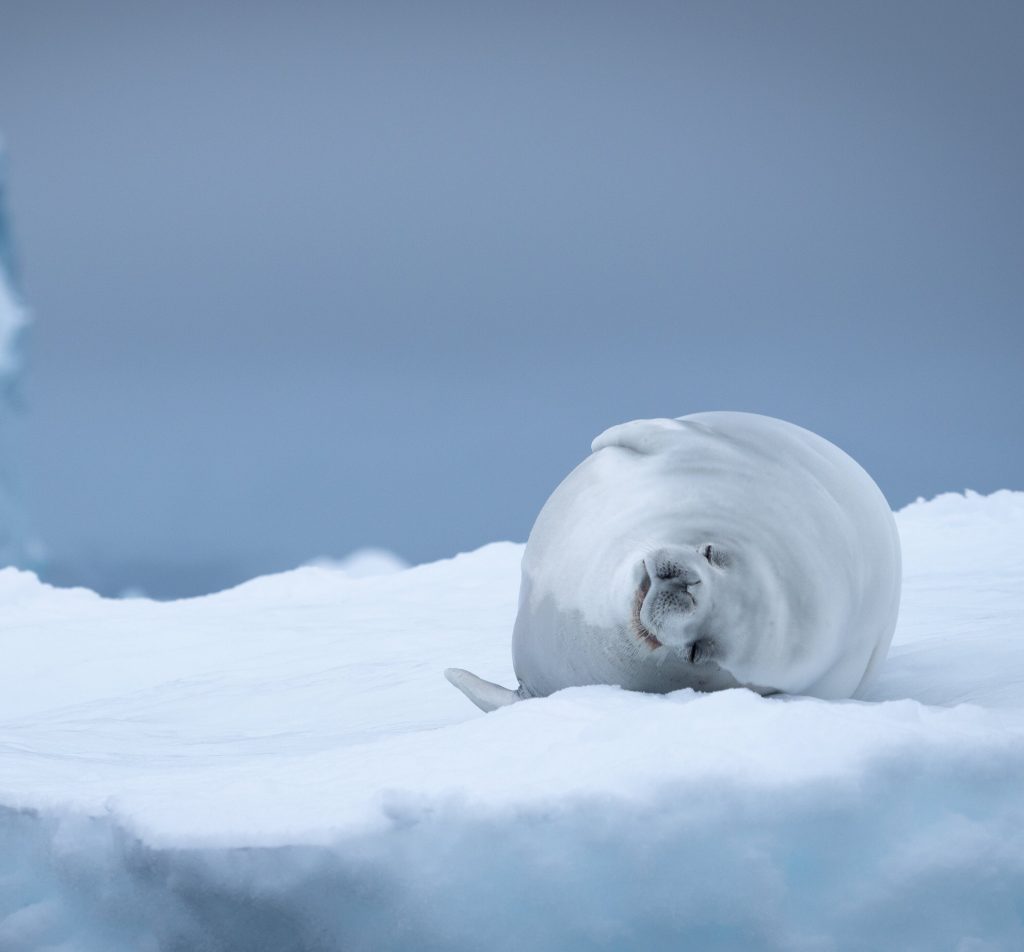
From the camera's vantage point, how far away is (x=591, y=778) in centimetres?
196

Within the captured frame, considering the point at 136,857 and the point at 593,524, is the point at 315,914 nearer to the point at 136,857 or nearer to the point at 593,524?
the point at 136,857

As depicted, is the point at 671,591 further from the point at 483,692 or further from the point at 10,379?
the point at 10,379

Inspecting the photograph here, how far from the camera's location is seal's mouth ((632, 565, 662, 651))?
8.00 ft

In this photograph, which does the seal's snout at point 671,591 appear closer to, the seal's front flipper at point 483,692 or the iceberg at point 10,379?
the seal's front flipper at point 483,692

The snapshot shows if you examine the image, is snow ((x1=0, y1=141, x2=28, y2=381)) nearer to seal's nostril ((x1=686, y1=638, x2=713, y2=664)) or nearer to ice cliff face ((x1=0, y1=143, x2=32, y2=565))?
ice cliff face ((x1=0, y1=143, x2=32, y2=565))

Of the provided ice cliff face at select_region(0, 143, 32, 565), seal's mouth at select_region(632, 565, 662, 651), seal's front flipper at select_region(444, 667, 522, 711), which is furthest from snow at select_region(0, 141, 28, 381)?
seal's mouth at select_region(632, 565, 662, 651)

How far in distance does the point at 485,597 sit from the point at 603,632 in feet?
14.3

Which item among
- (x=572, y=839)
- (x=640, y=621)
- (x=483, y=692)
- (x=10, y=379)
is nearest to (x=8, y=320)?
(x=10, y=379)

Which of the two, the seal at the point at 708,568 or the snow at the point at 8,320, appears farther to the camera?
the snow at the point at 8,320

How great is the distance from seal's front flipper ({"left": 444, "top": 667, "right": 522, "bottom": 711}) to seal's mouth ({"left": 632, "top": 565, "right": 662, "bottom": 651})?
0.55 meters

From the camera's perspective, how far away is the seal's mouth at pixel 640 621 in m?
2.44

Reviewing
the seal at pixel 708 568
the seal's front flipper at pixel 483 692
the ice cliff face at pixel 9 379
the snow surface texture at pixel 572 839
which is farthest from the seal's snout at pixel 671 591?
the ice cliff face at pixel 9 379

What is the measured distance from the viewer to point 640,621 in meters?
2.45

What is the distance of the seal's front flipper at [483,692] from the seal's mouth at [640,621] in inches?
21.5
